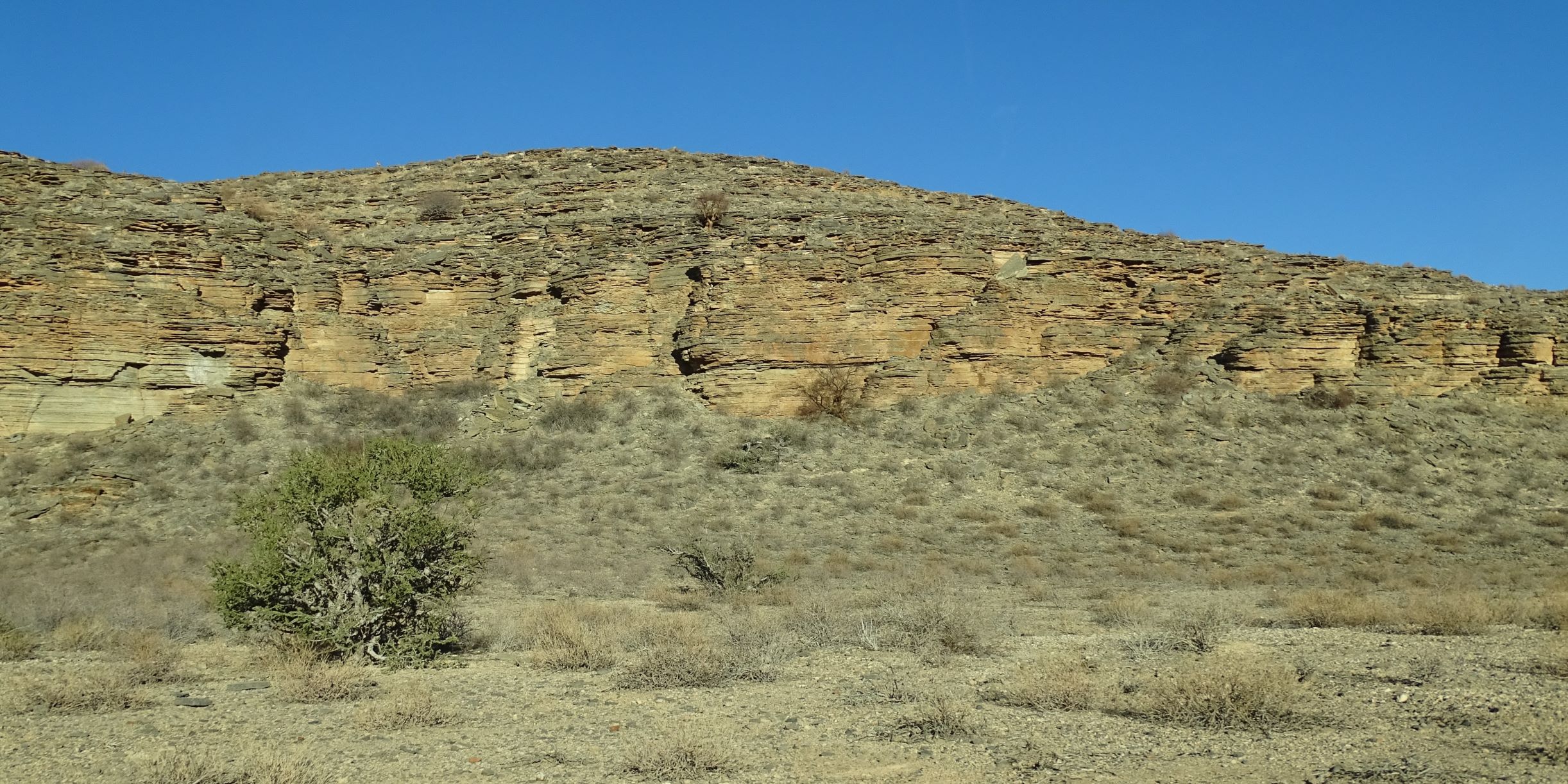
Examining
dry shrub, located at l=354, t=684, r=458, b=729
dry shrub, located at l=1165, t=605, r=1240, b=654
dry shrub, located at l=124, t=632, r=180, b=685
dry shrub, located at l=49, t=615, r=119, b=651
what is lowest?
dry shrub, located at l=49, t=615, r=119, b=651

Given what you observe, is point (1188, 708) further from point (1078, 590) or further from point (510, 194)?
point (510, 194)

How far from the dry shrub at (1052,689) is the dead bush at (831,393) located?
16.6m

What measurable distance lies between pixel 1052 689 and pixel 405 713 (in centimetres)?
458

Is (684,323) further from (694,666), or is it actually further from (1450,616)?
(1450,616)

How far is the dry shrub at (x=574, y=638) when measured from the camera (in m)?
9.41

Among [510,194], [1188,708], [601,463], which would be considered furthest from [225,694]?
[510,194]

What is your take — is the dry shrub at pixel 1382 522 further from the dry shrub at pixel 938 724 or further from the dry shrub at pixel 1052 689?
the dry shrub at pixel 938 724

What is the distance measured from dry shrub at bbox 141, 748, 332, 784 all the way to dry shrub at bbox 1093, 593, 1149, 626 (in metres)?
8.83

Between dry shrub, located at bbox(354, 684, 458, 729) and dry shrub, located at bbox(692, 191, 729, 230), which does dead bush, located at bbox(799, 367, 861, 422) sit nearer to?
dry shrub, located at bbox(692, 191, 729, 230)

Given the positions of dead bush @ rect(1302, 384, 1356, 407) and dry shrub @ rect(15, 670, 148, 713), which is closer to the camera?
dry shrub @ rect(15, 670, 148, 713)

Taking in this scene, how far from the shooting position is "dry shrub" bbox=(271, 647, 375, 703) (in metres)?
8.00

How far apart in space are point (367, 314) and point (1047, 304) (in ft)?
58.1

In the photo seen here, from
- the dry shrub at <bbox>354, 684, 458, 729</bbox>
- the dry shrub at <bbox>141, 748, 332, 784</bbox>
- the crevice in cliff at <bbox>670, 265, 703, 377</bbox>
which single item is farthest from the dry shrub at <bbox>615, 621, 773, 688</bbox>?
the crevice in cliff at <bbox>670, 265, 703, 377</bbox>

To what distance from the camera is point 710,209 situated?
29.4 m
